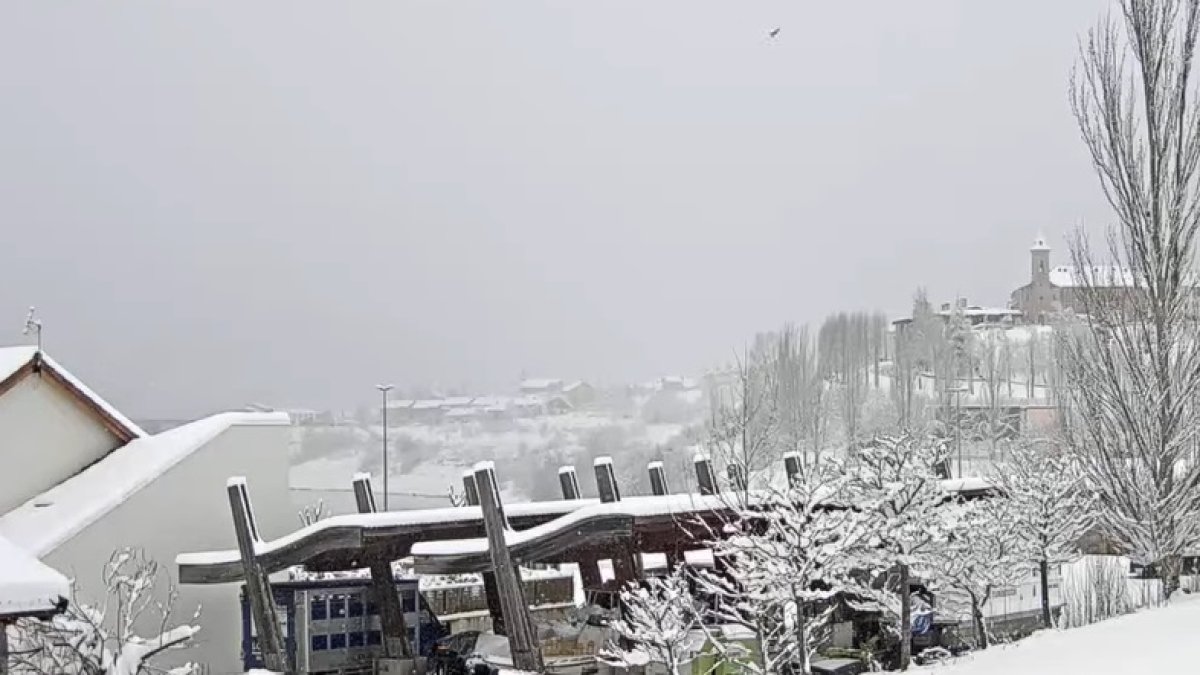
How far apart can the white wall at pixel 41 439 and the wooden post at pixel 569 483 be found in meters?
7.60

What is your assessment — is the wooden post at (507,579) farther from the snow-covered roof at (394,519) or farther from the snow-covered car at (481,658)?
the snow-covered car at (481,658)

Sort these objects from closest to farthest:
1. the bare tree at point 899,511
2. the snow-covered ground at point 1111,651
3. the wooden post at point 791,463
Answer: the snow-covered ground at point 1111,651
the bare tree at point 899,511
the wooden post at point 791,463

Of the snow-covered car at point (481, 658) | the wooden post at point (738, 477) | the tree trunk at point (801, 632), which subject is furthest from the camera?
the snow-covered car at point (481, 658)

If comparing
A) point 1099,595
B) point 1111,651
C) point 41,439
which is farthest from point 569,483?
point 1111,651

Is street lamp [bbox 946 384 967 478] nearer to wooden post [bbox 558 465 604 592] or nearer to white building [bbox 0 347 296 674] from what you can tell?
wooden post [bbox 558 465 604 592]

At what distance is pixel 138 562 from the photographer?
16984 mm

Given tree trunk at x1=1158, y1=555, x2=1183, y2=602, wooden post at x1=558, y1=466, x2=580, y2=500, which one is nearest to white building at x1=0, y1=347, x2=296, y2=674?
wooden post at x1=558, y1=466, x2=580, y2=500

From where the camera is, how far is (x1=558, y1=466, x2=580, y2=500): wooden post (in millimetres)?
17109

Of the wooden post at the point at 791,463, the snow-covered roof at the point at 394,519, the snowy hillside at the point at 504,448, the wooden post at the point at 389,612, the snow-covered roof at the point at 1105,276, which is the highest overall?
the snow-covered roof at the point at 1105,276

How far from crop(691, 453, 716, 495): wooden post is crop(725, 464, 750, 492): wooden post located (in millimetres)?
2373

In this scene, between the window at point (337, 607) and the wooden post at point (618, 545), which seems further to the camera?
the window at point (337, 607)

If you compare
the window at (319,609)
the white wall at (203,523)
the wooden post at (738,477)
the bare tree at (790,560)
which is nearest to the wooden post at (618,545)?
the wooden post at (738,477)

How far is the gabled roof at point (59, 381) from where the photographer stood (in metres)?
18.0

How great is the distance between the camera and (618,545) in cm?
1504
